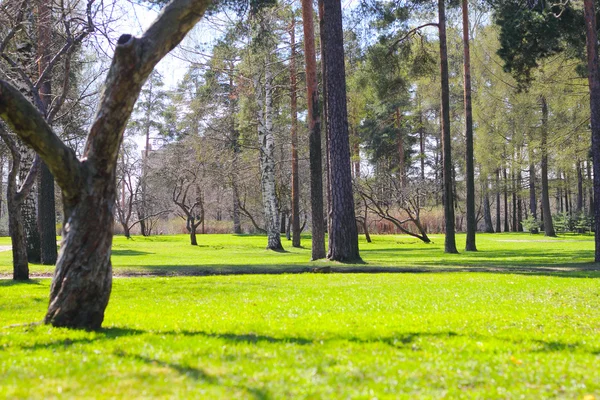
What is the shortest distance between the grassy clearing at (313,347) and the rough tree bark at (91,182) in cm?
36

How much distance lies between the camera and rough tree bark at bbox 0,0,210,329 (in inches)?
237

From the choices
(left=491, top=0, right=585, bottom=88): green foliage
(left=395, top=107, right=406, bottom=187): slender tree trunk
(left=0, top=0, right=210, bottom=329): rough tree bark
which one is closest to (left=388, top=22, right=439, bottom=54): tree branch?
(left=491, top=0, right=585, bottom=88): green foliage

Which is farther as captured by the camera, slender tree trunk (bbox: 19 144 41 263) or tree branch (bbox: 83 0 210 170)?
slender tree trunk (bbox: 19 144 41 263)

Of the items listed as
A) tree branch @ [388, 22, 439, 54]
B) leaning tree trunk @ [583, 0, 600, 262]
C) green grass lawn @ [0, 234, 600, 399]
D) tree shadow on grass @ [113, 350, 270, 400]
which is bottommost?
green grass lawn @ [0, 234, 600, 399]

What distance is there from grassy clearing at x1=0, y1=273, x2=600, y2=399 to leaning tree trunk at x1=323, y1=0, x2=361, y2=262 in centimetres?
683

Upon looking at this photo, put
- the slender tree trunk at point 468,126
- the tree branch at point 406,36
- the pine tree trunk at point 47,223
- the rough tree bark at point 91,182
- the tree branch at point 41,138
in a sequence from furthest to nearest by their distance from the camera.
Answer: the slender tree trunk at point 468,126, the tree branch at point 406,36, the pine tree trunk at point 47,223, the rough tree bark at point 91,182, the tree branch at point 41,138

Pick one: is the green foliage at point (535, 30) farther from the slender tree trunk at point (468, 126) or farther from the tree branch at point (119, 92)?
the tree branch at point (119, 92)

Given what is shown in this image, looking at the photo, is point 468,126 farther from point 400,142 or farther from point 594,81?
point 400,142

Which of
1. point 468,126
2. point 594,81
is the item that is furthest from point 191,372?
point 468,126

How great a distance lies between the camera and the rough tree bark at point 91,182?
19.8ft

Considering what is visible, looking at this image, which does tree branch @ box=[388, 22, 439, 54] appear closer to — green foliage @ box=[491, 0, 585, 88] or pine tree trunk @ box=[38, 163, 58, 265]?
green foliage @ box=[491, 0, 585, 88]

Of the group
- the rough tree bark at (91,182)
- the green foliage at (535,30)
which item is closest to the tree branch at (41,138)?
the rough tree bark at (91,182)

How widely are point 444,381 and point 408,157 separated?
54.8 m

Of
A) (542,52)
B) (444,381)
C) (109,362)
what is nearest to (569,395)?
(444,381)
